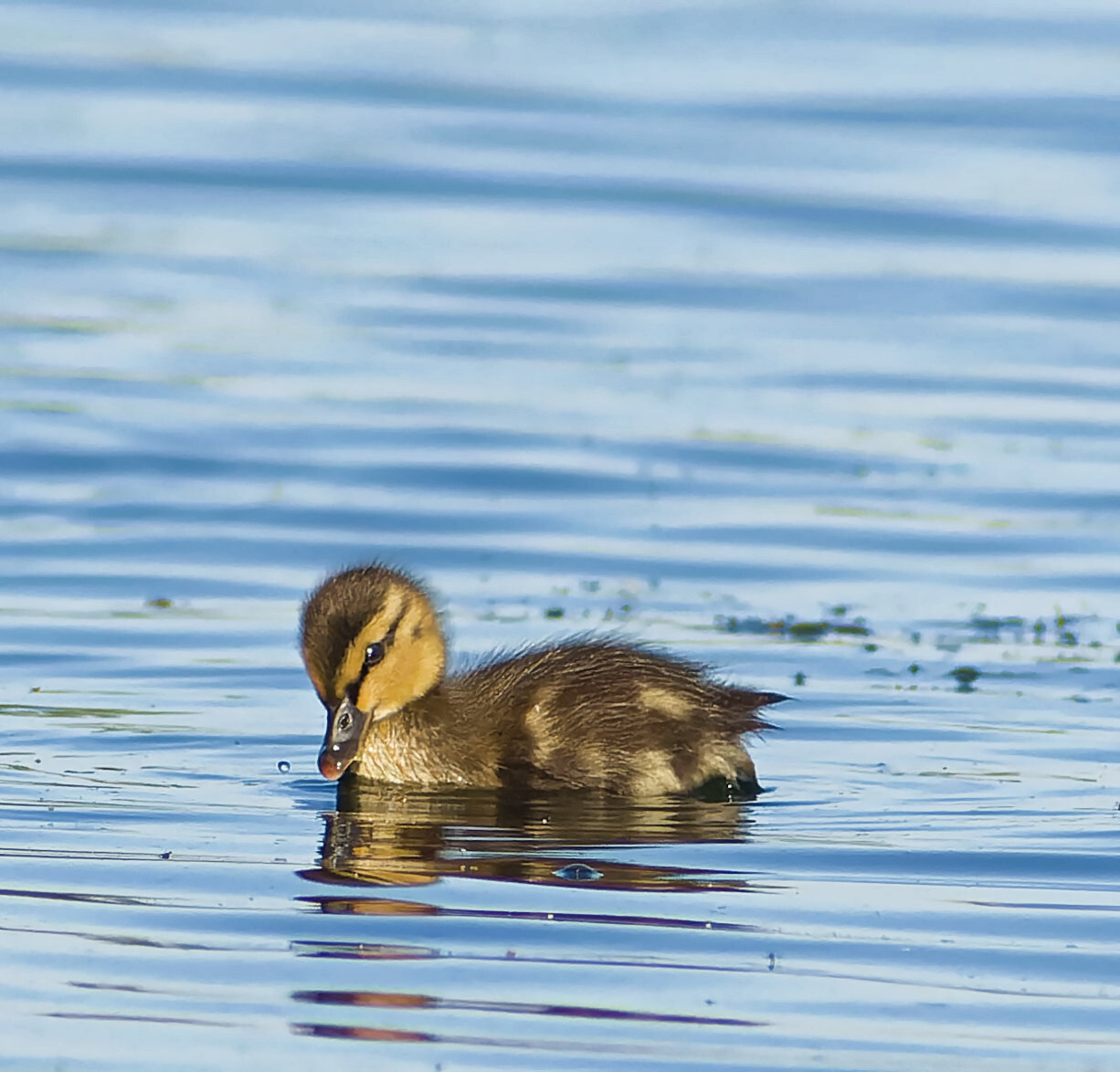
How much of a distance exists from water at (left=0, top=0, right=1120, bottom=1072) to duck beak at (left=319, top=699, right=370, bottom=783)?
4.2 inches

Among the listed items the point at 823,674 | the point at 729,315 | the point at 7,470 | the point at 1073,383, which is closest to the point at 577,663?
the point at 823,674

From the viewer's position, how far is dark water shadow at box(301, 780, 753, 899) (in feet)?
24.4

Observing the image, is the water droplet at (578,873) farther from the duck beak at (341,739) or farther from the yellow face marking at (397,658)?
the yellow face marking at (397,658)

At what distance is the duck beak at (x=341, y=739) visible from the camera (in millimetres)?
8625

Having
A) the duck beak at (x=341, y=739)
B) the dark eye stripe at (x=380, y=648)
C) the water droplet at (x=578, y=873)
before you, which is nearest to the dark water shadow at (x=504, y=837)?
the water droplet at (x=578, y=873)

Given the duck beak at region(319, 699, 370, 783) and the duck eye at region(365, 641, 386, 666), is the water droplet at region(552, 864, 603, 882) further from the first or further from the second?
Answer: the duck eye at region(365, 641, 386, 666)

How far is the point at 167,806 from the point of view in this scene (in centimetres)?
823

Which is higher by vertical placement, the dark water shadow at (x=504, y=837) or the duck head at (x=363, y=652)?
the duck head at (x=363, y=652)

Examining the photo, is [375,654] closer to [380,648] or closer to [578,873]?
[380,648]

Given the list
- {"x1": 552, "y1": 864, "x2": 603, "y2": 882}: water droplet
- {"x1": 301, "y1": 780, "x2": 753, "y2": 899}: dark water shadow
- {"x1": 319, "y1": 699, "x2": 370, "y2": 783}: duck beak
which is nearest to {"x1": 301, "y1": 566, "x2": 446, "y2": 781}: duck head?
{"x1": 319, "y1": 699, "x2": 370, "y2": 783}: duck beak

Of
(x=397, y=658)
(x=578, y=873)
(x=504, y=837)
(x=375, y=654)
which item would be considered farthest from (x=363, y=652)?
(x=578, y=873)

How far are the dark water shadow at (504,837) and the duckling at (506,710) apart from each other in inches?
4.2

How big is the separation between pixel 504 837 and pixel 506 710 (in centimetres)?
110

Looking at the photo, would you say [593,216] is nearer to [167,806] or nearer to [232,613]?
[232,613]
